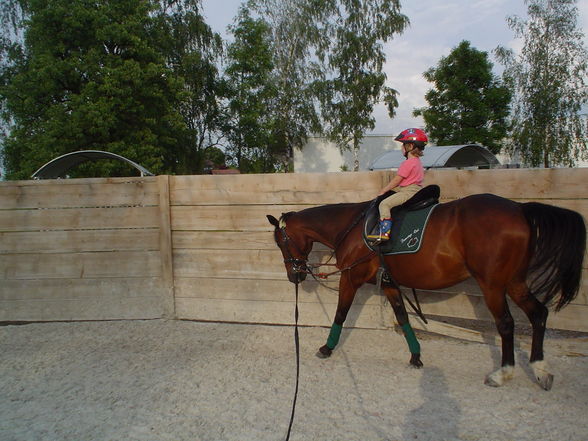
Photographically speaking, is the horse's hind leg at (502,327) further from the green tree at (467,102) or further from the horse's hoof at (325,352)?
the green tree at (467,102)

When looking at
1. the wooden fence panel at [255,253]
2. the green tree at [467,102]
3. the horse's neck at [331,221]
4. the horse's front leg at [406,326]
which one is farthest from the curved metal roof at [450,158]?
the horse's front leg at [406,326]

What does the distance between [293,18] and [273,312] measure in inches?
1034

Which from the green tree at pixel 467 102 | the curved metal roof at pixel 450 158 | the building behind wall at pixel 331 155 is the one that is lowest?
the curved metal roof at pixel 450 158

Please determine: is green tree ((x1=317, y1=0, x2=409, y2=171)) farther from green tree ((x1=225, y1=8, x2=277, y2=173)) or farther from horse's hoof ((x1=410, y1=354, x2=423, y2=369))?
horse's hoof ((x1=410, y1=354, x2=423, y2=369))

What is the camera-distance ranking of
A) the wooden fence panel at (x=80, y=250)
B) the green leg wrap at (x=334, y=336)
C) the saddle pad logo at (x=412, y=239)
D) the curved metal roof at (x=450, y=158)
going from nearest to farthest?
the saddle pad logo at (x=412, y=239), the green leg wrap at (x=334, y=336), the wooden fence panel at (x=80, y=250), the curved metal roof at (x=450, y=158)

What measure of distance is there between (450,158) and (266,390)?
1409 centimetres

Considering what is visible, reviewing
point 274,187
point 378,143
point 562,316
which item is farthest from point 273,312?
point 378,143

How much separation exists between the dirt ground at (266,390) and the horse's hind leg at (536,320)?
6.3 inches

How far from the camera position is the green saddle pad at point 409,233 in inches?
158

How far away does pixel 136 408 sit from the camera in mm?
3488

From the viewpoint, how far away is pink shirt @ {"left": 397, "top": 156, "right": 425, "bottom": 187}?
13.7 feet

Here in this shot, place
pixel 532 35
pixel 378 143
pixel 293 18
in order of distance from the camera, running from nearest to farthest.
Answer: pixel 532 35 → pixel 293 18 → pixel 378 143

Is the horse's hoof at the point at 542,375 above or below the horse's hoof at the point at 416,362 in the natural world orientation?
above

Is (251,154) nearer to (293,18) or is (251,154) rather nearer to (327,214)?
(293,18)
